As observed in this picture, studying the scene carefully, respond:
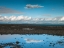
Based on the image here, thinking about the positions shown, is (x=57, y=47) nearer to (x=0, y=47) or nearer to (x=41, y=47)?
(x=41, y=47)

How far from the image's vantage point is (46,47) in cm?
1234

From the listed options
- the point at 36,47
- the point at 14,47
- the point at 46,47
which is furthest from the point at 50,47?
the point at 14,47

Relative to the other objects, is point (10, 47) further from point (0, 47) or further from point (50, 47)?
point (50, 47)

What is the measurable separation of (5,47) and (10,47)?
1.45 feet

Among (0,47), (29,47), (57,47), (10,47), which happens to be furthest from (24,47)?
(57,47)

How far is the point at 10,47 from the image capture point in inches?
468

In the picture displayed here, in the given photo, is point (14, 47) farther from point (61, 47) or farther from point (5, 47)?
point (61, 47)

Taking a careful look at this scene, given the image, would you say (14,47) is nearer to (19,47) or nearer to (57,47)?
(19,47)

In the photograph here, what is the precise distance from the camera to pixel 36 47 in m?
12.3

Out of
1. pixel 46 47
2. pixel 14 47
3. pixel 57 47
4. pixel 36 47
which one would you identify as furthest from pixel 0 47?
pixel 57 47

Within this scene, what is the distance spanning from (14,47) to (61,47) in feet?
13.6

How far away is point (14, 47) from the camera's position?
38.8 ft

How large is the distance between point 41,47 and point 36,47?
0.44 m

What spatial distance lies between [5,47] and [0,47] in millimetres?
417
